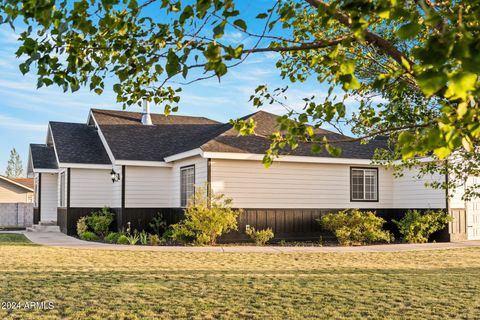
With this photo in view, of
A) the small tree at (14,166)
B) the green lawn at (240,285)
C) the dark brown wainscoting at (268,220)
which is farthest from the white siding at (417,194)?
the small tree at (14,166)

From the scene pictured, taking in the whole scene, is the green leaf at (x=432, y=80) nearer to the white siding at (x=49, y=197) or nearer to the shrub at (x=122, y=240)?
the shrub at (x=122, y=240)

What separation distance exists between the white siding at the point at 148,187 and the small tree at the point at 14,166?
256 feet

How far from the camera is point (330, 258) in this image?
13.2m

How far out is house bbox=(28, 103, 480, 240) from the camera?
1791 cm

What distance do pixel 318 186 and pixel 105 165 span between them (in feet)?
27.9

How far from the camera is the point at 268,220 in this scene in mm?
18156

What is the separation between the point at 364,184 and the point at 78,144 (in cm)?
1219

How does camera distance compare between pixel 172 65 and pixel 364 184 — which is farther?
pixel 364 184

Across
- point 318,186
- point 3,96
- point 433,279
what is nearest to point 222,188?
point 318,186

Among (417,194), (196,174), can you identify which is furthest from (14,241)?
(417,194)

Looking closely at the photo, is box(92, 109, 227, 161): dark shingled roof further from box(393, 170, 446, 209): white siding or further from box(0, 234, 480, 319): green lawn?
box(0, 234, 480, 319): green lawn

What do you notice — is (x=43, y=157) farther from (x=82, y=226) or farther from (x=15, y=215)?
(x=15, y=215)

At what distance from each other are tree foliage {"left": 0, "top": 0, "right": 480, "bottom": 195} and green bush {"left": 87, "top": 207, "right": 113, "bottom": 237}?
14.2 m

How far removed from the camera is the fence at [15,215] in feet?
104
